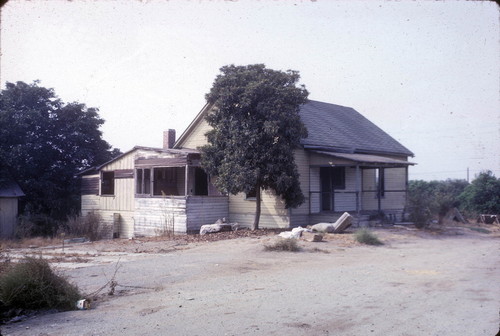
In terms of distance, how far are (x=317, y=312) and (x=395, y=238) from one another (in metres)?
11.1

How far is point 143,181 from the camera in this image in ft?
74.7

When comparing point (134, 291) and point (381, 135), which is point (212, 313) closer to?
point (134, 291)

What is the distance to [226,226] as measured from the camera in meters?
19.6

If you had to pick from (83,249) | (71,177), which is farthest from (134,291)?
(71,177)

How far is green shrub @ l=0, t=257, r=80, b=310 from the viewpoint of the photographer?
23.5ft

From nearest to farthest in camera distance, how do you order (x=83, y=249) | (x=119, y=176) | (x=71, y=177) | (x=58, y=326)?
(x=58, y=326) → (x=83, y=249) → (x=119, y=176) → (x=71, y=177)

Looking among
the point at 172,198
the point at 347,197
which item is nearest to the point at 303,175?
the point at 347,197

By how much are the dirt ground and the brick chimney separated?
12932mm

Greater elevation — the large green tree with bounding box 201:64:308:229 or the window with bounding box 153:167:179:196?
the large green tree with bounding box 201:64:308:229

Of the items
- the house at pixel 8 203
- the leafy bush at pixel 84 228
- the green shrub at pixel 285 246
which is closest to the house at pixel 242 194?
the leafy bush at pixel 84 228

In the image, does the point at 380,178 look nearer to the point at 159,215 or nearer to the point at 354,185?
the point at 354,185

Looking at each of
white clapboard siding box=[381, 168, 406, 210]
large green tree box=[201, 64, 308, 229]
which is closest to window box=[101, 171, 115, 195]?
large green tree box=[201, 64, 308, 229]

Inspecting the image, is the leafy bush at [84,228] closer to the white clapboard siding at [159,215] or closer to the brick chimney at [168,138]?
the white clapboard siding at [159,215]

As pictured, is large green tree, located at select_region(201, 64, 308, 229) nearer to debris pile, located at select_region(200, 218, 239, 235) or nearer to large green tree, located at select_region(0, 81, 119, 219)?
debris pile, located at select_region(200, 218, 239, 235)
